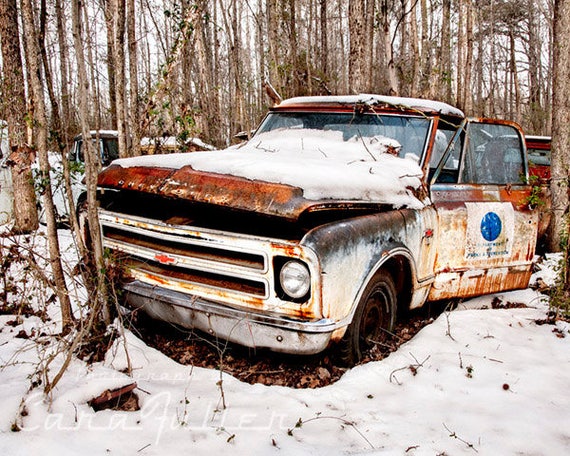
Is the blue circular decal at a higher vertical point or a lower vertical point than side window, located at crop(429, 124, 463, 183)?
lower

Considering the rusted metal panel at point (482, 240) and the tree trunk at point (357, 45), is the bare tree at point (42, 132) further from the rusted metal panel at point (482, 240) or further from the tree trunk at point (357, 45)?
the tree trunk at point (357, 45)

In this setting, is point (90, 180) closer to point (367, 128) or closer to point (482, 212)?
point (367, 128)

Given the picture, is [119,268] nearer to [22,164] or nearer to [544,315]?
[22,164]

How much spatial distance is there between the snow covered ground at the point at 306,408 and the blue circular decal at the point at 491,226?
1020 millimetres

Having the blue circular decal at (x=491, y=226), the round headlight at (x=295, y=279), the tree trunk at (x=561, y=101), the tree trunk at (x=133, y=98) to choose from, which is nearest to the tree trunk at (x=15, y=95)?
the tree trunk at (x=133, y=98)

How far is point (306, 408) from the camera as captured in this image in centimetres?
249

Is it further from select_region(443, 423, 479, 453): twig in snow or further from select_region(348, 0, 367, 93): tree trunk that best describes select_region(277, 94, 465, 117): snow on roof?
select_region(348, 0, 367, 93): tree trunk

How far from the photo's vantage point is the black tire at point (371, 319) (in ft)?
9.48

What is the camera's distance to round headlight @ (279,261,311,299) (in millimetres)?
2496

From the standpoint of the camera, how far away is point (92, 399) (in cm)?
235

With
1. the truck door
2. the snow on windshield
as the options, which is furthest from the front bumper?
the truck door

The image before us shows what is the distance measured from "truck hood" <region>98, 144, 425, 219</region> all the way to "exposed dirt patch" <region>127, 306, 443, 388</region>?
88cm

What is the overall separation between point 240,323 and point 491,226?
8.17ft

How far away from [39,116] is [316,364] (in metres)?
2.34
